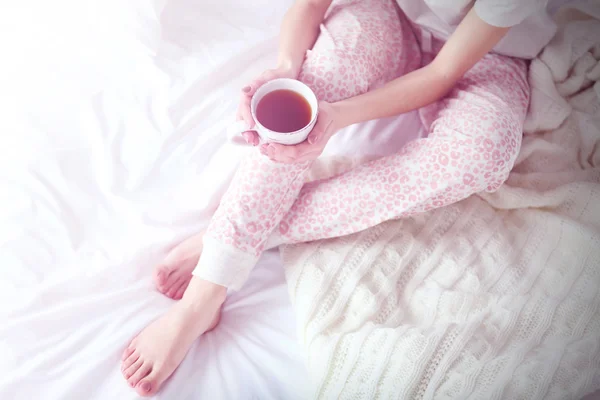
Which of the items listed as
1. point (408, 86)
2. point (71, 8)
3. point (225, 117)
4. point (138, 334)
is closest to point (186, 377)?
point (138, 334)

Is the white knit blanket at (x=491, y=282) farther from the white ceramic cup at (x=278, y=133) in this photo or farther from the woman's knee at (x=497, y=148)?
the white ceramic cup at (x=278, y=133)

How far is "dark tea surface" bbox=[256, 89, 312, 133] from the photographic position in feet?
2.38

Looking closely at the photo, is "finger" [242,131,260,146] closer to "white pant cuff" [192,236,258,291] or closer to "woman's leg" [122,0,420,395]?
"woman's leg" [122,0,420,395]

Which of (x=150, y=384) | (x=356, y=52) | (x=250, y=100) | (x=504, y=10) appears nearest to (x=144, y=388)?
(x=150, y=384)

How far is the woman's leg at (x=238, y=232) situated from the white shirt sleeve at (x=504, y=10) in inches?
8.6

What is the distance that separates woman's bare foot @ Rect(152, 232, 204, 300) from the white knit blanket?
0.62 feet

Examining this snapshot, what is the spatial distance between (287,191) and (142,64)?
1.75 ft

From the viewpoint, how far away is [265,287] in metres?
0.90

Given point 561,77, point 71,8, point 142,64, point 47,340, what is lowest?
point 47,340

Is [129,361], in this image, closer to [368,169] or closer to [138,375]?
[138,375]

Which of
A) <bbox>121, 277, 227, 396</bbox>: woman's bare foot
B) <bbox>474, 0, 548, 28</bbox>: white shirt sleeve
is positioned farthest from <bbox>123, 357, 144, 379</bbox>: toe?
<bbox>474, 0, 548, 28</bbox>: white shirt sleeve

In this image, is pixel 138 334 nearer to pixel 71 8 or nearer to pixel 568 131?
pixel 71 8

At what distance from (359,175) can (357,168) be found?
0.02 meters

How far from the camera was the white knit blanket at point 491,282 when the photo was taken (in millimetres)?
738
